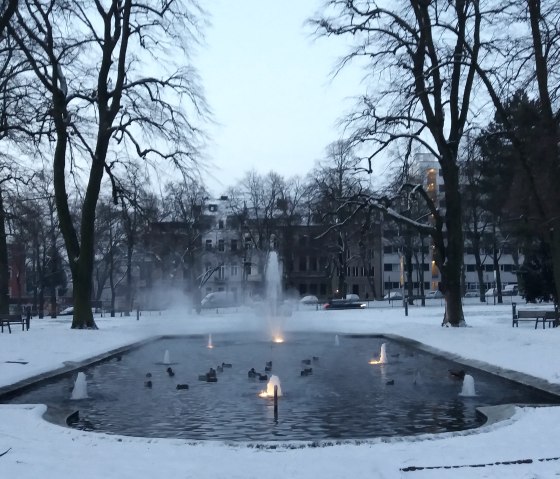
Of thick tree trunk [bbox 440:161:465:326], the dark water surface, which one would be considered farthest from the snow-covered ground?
thick tree trunk [bbox 440:161:465:326]

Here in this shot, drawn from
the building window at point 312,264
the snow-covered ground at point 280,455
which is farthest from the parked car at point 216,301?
the snow-covered ground at point 280,455

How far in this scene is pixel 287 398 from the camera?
13930mm

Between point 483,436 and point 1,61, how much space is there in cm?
2888

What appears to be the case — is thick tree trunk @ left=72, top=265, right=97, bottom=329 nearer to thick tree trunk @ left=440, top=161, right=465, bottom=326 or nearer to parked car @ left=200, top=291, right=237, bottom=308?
thick tree trunk @ left=440, top=161, right=465, bottom=326

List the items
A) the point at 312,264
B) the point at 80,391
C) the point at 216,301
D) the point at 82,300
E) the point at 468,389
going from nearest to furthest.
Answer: the point at 468,389
the point at 80,391
the point at 82,300
the point at 216,301
the point at 312,264

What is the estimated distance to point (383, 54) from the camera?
28.7 metres

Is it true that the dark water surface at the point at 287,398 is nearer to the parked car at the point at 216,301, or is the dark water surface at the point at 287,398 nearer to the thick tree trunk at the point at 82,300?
the thick tree trunk at the point at 82,300

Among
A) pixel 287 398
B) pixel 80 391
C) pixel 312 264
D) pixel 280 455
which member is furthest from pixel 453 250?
pixel 312 264

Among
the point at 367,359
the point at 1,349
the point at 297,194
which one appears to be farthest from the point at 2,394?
the point at 297,194

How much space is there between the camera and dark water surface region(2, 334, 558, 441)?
10969mm

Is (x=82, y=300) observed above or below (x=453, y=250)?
below

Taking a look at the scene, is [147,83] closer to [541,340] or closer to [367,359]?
[367,359]

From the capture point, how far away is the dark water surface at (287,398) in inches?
432

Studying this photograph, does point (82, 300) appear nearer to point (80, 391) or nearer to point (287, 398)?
point (80, 391)
